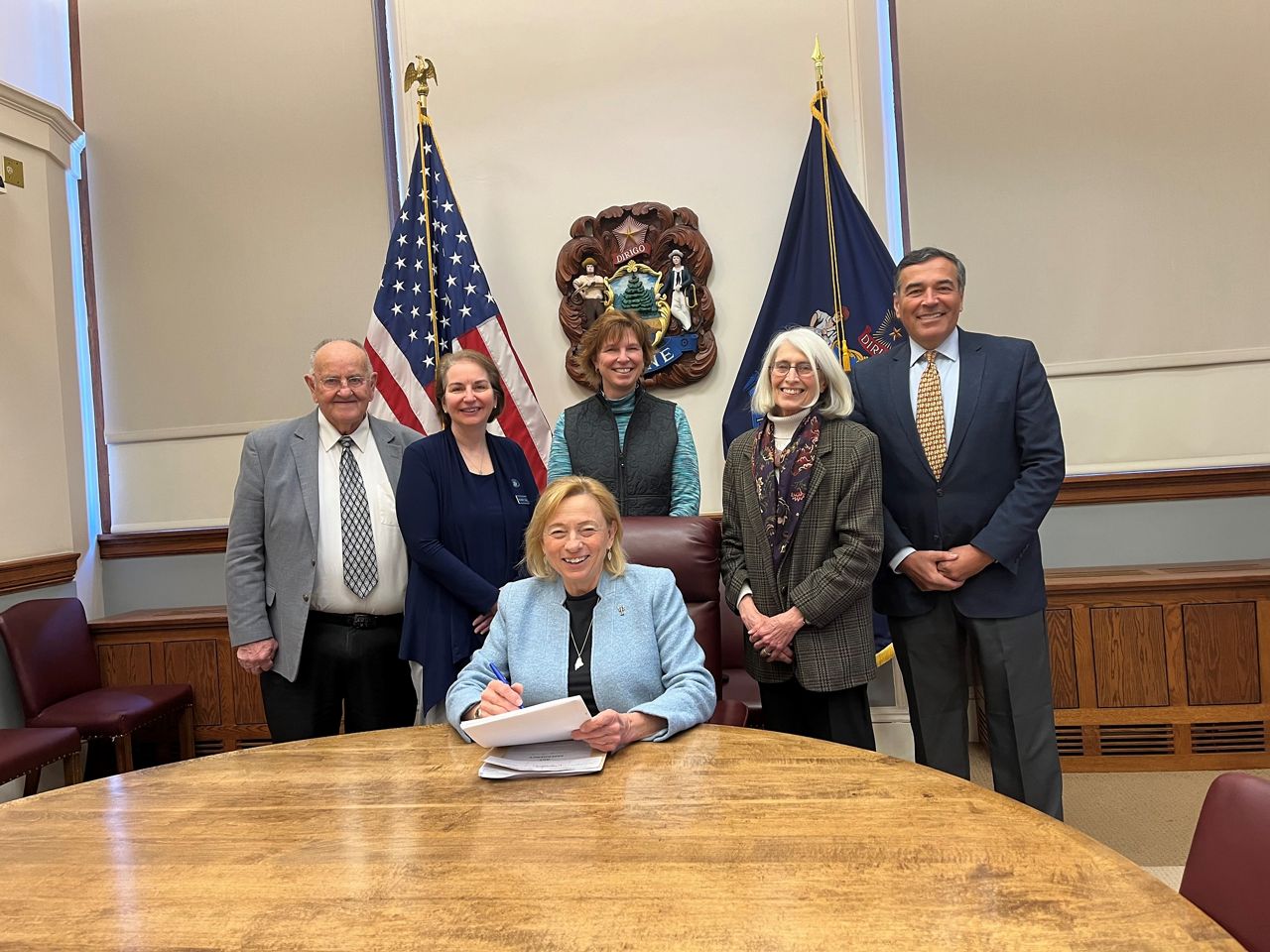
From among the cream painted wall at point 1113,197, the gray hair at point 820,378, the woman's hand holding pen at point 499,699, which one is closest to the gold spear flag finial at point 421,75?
the cream painted wall at point 1113,197

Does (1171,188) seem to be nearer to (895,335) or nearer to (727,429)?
(895,335)

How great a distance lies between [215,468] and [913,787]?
4.05 m

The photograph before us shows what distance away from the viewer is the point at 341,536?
8.78 ft

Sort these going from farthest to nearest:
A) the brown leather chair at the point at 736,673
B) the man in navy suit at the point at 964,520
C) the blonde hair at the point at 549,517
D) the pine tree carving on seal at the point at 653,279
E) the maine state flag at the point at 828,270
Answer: the pine tree carving on seal at the point at 653,279 → the maine state flag at the point at 828,270 → the brown leather chair at the point at 736,673 → the man in navy suit at the point at 964,520 → the blonde hair at the point at 549,517

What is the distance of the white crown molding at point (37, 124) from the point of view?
3.97 meters

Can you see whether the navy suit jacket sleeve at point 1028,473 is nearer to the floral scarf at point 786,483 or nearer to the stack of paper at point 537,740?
the floral scarf at point 786,483

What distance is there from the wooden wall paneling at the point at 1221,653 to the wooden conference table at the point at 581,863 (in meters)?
2.62

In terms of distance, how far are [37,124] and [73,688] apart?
2.49 meters

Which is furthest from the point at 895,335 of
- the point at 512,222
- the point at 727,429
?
the point at 512,222

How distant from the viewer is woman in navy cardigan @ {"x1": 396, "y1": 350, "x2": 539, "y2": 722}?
2508 millimetres

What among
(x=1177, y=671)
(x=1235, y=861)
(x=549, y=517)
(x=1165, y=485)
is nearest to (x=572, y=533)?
(x=549, y=517)

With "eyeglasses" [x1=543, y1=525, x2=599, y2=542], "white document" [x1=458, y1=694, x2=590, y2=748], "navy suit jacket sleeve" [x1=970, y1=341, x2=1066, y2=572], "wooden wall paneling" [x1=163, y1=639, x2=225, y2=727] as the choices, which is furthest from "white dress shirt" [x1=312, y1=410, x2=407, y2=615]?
"wooden wall paneling" [x1=163, y1=639, x2=225, y2=727]

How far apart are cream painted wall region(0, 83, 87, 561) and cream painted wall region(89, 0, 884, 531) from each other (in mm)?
271

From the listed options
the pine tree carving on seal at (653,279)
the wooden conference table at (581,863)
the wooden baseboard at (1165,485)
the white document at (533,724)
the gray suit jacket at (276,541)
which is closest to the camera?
the wooden conference table at (581,863)
